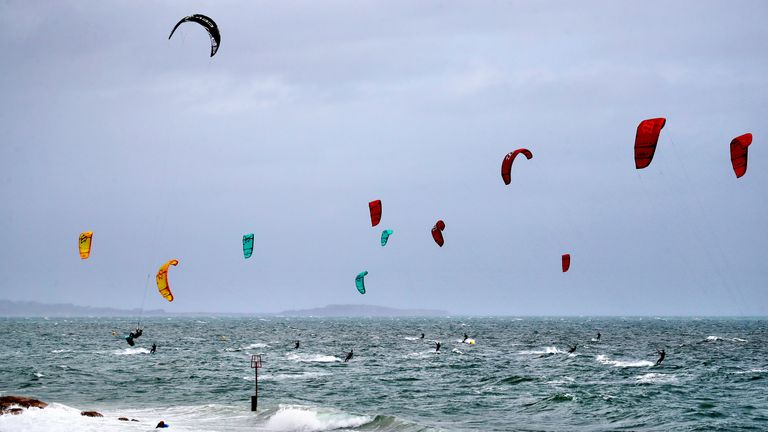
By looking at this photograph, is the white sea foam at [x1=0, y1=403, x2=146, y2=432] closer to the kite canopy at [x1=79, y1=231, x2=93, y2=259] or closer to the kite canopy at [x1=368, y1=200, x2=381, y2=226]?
the kite canopy at [x1=79, y1=231, x2=93, y2=259]

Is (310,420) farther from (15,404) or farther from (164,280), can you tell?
(164,280)

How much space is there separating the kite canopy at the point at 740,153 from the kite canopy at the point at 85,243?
110ft

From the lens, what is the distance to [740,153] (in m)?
29.0

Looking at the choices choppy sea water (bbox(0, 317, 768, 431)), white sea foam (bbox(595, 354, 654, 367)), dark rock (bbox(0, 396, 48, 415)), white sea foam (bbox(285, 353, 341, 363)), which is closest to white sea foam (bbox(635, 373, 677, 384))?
choppy sea water (bbox(0, 317, 768, 431))

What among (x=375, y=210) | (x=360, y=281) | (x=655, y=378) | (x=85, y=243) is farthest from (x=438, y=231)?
(x=85, y=243)

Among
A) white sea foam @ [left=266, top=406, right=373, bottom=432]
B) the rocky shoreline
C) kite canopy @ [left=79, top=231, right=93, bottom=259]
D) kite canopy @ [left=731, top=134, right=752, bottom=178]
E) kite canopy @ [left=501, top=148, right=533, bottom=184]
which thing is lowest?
white sea foam @ [left=266, top=406, right=373, bottom=432]

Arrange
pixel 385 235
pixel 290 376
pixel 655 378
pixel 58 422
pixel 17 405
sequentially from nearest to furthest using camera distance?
pixel 58 422, pixel 17 405, pixel 655 378, pixel 290 376, pixel 385 235

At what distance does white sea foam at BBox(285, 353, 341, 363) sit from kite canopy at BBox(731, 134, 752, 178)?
1256 inches

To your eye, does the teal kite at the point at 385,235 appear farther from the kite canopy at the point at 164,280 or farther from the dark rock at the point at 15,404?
the dark rock at the point at 15,404

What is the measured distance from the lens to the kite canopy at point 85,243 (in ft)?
147

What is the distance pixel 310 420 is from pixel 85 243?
2562 cm

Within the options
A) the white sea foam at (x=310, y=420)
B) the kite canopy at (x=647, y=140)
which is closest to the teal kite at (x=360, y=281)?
the white sea foam at (x=310, y=420)

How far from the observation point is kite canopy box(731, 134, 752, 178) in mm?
28953

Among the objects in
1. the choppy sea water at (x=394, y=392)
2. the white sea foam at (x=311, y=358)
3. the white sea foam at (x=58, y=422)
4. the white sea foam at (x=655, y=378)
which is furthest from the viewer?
the white sea foam at (x=311, y=358)
